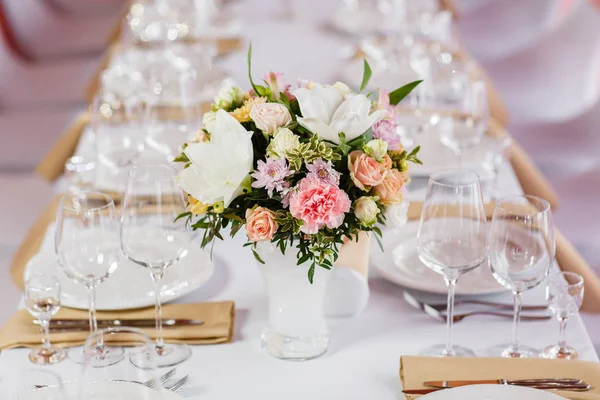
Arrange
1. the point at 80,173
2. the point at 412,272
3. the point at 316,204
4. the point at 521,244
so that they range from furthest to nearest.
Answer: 1. the point at 80,173
2. the point at 412,272
3. the point at 521,244
4. the point at 316,204

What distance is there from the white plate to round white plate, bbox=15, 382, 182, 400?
70 cm

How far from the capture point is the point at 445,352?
4.83 ft

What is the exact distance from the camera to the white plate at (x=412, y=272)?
5.38 feet

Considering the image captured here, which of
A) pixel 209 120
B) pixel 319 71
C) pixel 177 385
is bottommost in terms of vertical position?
pixel 177 385

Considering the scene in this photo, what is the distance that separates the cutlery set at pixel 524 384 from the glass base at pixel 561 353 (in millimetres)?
121

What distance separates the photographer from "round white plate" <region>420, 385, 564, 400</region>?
4.19 ft

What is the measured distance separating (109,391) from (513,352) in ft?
2.41

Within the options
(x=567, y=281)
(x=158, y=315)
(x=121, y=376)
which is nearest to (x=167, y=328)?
(x=158, y=315)

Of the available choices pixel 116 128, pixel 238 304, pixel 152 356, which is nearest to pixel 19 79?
pixel 116 128

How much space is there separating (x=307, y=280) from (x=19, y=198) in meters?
2.04

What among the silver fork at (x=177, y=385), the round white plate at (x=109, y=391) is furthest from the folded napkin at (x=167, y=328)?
the round white plate at (x=109, y=391)

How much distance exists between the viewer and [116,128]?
2246 mm

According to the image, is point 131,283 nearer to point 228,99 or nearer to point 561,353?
point 228,99

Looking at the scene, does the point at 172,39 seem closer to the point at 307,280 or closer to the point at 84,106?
the point at 84,106
